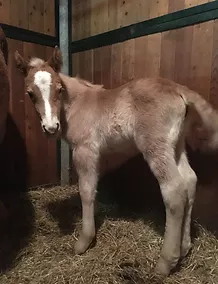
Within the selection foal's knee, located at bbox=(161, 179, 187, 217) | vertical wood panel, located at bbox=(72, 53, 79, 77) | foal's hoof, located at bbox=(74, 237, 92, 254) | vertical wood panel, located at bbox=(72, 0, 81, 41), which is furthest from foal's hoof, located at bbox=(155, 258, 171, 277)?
vertical wood panel, located at bbox=(72, 0, 81, 41)

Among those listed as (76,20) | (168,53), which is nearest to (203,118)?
(168,53)

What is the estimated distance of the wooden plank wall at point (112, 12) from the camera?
2364 mm

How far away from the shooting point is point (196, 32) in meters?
2.19

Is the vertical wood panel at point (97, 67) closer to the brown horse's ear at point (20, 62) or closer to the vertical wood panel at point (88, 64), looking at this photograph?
the vertical wood panel at point (88, 64)

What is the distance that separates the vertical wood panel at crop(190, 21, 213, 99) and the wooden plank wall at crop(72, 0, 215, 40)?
208mm

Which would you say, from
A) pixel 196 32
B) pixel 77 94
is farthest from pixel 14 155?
pixel 196 32

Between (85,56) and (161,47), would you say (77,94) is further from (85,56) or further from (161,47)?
(85,56)

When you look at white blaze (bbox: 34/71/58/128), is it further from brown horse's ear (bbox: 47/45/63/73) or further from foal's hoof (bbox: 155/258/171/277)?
foal's hoof (bbox: 155/258/171/277)

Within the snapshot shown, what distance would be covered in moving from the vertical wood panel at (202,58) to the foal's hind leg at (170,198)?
0.72 m

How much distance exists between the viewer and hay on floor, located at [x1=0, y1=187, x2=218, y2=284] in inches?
69.9

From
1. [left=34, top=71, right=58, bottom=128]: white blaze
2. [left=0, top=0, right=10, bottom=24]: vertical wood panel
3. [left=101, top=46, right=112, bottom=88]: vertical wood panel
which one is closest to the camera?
[left=34, top=71, right=58, bottom=128]: white blaze

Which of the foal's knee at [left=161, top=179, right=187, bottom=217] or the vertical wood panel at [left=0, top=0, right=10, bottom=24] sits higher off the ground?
the vertical wood panel at [left=0, top=0, right=10, bottom=24]

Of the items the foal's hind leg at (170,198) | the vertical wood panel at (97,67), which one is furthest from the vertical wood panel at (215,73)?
the vertical wood panel at (97,67)

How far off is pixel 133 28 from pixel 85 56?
770 mm
